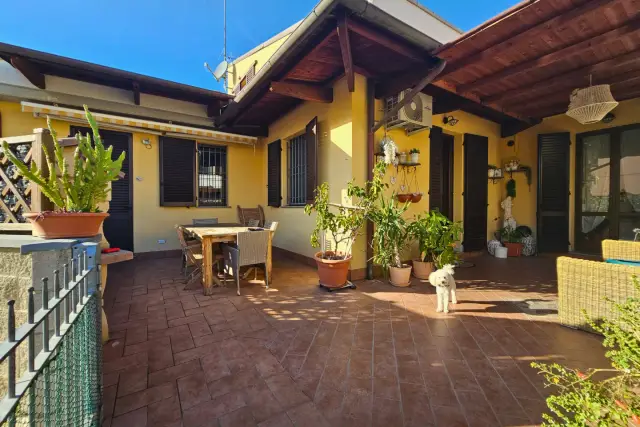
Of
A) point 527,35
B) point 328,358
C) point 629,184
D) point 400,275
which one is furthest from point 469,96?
point 328,358

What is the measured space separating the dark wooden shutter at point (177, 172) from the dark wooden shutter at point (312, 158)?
339 centimetres

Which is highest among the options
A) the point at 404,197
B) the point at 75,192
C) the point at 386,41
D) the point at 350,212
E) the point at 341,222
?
the point at 386,41

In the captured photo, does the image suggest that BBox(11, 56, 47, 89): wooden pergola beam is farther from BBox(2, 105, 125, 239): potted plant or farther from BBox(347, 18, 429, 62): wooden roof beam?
BBox(347, 18, 429, 62): wooden roof beam

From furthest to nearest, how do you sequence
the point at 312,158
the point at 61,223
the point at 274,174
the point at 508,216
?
the point at 274,174
the point at 508,216
the point at 312,158
the point at 61,223

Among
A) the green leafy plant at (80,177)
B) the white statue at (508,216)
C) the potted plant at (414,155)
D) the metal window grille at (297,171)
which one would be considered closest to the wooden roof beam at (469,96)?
the potted plant at (414,155)

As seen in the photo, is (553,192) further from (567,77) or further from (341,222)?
(341,222)

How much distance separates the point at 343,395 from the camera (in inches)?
72.9

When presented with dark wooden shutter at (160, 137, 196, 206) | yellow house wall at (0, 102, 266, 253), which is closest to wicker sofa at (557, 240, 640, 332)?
yellow house wall at (0, 102, 266, 253)

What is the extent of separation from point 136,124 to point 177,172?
1.37 meters

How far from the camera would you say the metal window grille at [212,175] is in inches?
281

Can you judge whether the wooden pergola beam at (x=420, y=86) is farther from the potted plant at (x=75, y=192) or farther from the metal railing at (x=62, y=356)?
the metal railing at (x=62, y=356)

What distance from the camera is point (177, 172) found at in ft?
22.0

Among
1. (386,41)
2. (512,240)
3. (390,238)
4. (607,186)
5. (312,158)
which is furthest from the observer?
(512,240)

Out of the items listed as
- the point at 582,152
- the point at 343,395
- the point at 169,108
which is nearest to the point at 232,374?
the point at 343,395
